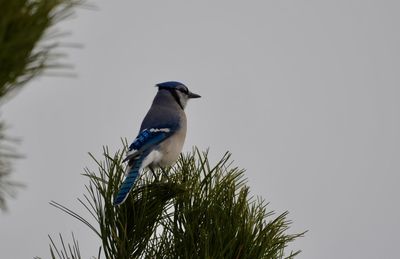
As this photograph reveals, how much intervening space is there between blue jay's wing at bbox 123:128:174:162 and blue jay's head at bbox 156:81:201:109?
72 cm

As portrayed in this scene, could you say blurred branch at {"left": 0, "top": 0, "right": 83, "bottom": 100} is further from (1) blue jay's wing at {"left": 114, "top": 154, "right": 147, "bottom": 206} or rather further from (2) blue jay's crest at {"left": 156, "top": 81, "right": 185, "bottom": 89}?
(2) blue jay's crest at {"left": 156, "top": 81, "right": 185, "bottom": 89}

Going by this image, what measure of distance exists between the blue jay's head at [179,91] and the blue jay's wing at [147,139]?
718mm

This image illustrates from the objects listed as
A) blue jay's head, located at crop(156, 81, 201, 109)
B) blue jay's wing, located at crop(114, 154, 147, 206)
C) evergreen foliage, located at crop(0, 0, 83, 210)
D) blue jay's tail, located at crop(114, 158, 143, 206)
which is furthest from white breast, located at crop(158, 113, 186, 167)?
evergreen foliage, located at crop(0, 0, 83, 210)

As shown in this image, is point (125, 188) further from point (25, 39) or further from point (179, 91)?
point (179, 91)

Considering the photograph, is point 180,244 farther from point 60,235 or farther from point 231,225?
point 60,235

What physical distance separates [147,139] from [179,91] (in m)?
1.29

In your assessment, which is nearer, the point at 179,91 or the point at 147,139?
the point at 147,139

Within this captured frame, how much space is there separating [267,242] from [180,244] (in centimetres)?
33

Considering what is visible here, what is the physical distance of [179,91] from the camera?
18.5ft

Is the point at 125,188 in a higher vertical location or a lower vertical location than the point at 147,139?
lower

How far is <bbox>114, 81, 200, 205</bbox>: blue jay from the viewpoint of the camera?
3.90m

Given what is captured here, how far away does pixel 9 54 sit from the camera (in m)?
1.40

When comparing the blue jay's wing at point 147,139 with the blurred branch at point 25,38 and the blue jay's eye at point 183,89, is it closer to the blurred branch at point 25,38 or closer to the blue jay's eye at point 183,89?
the blue jay's eye at point 183,89

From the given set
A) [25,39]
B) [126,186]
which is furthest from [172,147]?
[25,39]
